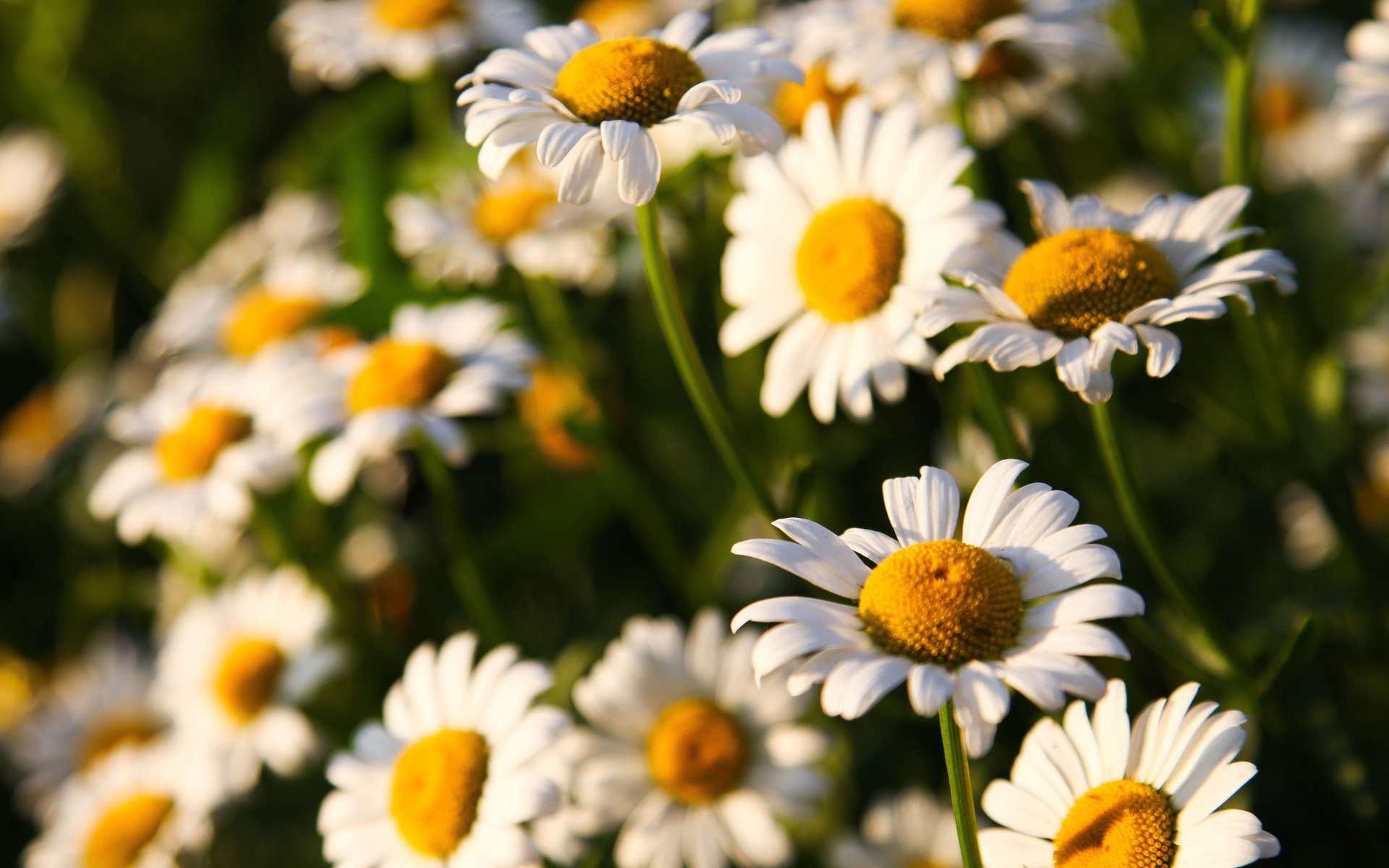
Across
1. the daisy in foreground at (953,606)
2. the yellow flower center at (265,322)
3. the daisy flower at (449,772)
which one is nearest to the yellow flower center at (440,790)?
the daisy flower at (449,772)

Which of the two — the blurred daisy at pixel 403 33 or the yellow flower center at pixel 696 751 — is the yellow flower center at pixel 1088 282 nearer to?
the yellow flower center at pixel 696 751

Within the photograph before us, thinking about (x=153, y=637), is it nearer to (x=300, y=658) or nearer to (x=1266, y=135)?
(x=300, y=658)

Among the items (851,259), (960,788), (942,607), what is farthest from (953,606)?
(851,259)

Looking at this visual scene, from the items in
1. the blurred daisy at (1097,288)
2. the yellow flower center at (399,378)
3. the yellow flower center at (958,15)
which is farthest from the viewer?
the yellow flower center at (399,378)

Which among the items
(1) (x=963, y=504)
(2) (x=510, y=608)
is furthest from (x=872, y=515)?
(2) (x=510, y=608)

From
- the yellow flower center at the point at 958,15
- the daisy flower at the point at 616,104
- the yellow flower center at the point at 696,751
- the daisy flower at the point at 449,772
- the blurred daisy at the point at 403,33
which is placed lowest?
the yellow flower center at the point at 696,751

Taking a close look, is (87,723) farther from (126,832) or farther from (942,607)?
(942,607)
